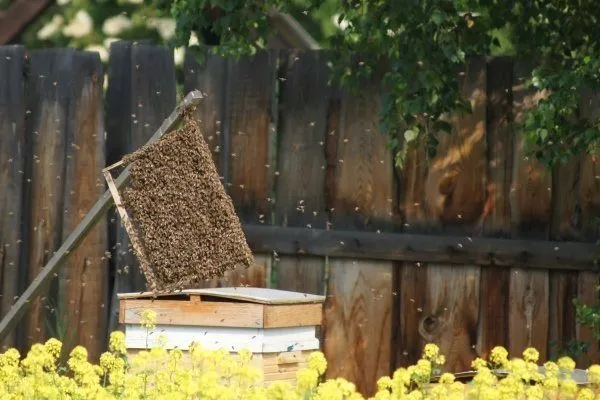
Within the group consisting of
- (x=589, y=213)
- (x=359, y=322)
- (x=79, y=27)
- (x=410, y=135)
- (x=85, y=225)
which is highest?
(x=79, y=27)

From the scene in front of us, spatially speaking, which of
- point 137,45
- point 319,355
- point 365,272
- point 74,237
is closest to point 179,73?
point 137,45

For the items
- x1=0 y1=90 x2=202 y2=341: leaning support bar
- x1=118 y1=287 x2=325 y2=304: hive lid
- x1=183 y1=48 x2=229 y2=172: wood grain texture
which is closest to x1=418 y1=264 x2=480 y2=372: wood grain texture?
x1=118 y1=287 x2=325 y2=304: hive lid

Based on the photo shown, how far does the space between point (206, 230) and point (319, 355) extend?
4.46 ft

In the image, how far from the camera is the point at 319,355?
4488 millimetres

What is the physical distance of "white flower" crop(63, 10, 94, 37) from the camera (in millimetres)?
11172

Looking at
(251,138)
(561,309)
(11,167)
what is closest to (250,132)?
(251,138)

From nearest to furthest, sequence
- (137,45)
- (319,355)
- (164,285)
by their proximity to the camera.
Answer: (319,355) < (164,285) < (137,45)

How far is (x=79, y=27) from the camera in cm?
1120

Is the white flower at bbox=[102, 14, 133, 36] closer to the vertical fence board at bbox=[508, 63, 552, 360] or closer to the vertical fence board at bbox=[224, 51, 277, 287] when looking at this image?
the vertical fence board at bbox=[224, 51, 277, 287]

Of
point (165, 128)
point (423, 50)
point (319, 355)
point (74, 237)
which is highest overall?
point (423, 50)

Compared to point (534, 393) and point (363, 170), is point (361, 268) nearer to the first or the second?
point (363, 170)

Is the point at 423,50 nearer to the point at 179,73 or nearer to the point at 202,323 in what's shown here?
the point at 202,323

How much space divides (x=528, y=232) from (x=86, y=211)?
236 cm

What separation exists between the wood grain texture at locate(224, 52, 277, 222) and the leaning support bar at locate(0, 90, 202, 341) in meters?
1.17
